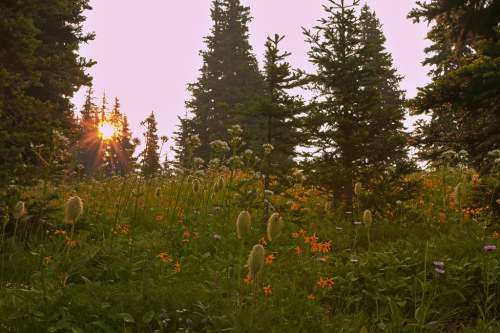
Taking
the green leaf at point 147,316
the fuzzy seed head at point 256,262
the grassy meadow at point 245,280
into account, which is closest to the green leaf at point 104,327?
the grassy meadow at point 245,280

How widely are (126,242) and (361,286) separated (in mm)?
3017

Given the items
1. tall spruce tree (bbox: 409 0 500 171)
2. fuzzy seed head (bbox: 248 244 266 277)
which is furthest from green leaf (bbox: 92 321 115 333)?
tall spruce tree (bbox: 409 0 500 171)

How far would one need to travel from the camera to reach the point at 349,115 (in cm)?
743

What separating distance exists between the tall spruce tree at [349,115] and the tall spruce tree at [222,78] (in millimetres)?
17048

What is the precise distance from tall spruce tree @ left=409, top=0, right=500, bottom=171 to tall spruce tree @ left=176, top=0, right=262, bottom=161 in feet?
59.7

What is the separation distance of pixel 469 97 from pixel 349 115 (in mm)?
2388

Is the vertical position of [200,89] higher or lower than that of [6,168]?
higher

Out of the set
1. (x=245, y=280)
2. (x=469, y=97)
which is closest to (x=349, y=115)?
(x=469, y=97)

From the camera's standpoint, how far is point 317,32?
777cm

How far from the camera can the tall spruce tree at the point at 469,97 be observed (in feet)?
18.0

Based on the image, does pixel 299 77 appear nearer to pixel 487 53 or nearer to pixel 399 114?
pixel 399 114

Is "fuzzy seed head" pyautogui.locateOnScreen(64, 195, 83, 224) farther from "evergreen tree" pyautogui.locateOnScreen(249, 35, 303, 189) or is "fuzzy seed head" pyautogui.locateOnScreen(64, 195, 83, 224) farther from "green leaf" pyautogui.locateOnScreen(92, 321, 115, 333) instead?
"evergreen tree" pyautogui.locateOnScreen(249, 35, 303, 189)

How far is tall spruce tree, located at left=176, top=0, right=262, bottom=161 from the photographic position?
88.1ft

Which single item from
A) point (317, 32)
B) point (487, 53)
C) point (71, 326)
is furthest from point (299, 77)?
point (71, 326)
